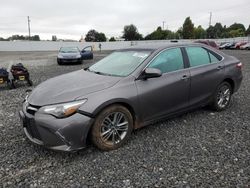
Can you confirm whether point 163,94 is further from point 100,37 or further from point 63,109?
point 100,37

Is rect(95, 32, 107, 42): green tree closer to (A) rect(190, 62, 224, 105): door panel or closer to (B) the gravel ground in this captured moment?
(A) rect(190, 62, 224, 105): door panel

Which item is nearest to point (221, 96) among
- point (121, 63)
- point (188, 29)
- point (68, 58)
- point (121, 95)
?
point (121, 63)

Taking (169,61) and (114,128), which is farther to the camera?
(169,61)

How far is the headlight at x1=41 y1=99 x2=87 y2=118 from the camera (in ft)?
11.2

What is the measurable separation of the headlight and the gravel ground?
2.23 ft

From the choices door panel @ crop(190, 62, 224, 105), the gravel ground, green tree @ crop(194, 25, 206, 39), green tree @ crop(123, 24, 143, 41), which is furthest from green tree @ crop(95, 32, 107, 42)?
the gravel ground

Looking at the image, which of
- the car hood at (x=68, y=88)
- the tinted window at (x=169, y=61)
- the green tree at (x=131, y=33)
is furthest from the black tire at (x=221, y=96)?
the green tree at (x=131, y=33)

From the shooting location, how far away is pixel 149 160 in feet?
11.8

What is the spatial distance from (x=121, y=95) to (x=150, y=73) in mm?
612

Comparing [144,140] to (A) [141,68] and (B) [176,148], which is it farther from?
(A) [141,68]

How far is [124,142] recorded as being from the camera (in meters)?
4.04

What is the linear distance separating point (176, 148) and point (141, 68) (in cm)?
133

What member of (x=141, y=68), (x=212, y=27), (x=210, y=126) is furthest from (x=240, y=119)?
(x=212, y=27)

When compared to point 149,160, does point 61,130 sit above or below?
above
